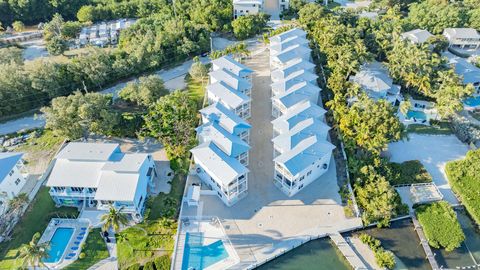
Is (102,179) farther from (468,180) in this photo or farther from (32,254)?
(468,180)

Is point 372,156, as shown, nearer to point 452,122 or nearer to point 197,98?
point 452,122

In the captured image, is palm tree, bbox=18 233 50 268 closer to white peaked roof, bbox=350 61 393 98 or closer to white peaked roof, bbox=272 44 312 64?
white peaked roof, bbox=272 44 312 64

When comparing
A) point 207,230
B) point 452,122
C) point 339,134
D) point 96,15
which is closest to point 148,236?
point 207,230

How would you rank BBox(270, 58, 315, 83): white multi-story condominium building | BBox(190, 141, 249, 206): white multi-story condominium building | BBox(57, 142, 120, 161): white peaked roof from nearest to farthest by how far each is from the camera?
1. BBox(190, 141, 249, 206): white multi-story condominium building
2. BBox(57, 142, 120, 161): white peaked roof
3. BBox(270, 58, 315, 83): white multi-story condominium building

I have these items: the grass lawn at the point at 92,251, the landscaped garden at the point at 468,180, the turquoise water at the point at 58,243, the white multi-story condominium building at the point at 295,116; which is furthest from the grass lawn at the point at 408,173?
the turquoise water at the point at 58,243

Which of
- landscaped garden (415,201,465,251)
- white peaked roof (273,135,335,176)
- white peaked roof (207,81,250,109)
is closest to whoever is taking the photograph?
landscaped garden (415,201,465,251)

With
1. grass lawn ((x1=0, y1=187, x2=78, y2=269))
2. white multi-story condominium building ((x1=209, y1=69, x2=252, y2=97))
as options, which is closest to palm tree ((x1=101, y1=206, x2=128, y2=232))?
grass lawn ((x1=0, y1=187, x2=78, y2=269))
